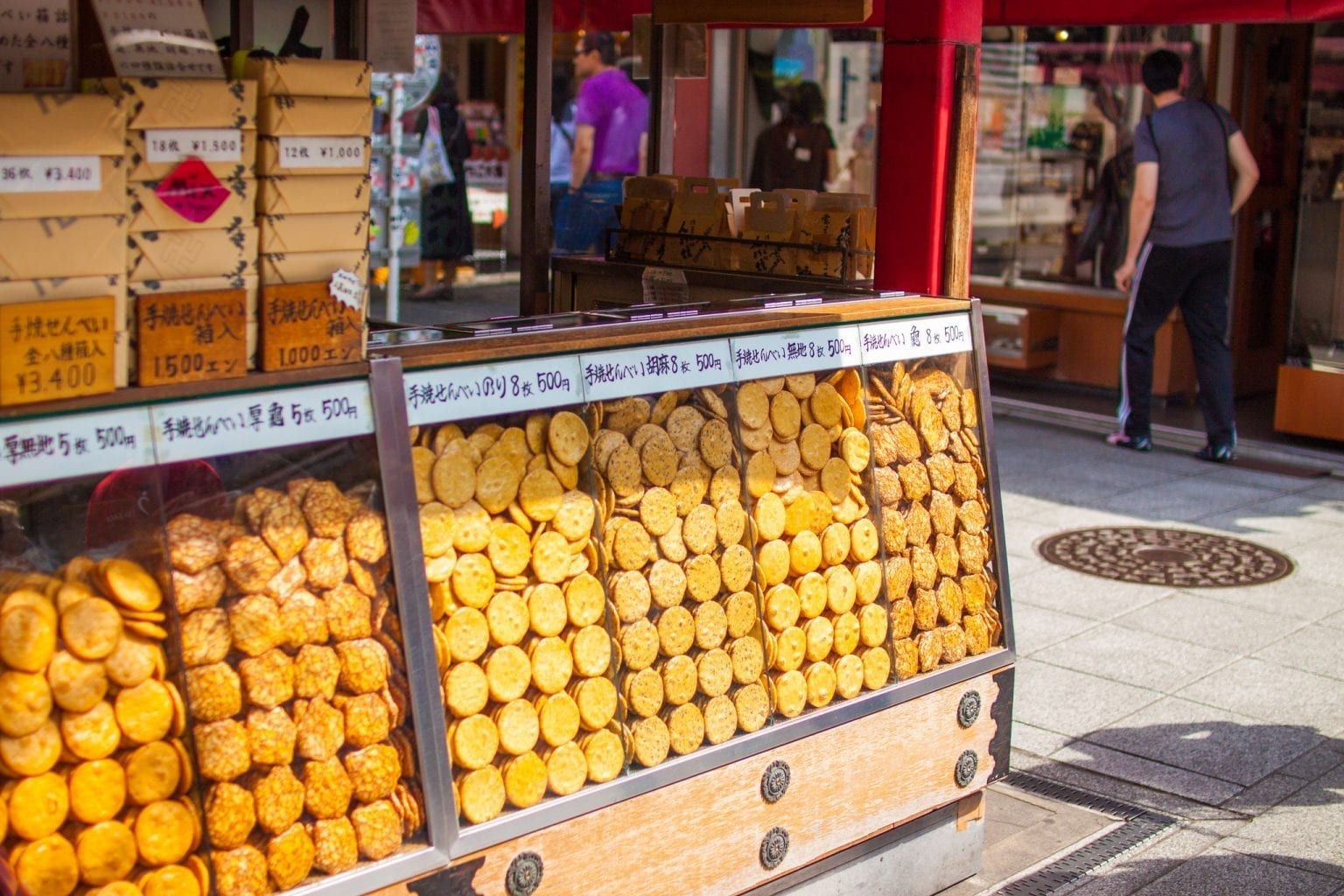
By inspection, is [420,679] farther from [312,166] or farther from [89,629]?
[312,166]

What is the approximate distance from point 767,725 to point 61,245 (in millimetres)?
1906

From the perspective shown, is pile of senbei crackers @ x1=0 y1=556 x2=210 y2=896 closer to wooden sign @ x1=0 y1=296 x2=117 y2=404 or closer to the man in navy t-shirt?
wooden sign @ x1=0 y1=296 x2=117 y2=404

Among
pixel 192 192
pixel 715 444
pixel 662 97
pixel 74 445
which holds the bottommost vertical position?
pixel 715 444

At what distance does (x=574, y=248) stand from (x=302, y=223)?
5243 mm

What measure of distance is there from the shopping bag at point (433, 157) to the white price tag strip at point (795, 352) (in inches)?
379

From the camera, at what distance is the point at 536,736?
3.07 meters

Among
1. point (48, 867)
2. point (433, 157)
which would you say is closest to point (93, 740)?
point (48, 867)

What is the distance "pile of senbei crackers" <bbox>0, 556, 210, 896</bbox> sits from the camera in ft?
7.87

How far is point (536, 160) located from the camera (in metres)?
4.62

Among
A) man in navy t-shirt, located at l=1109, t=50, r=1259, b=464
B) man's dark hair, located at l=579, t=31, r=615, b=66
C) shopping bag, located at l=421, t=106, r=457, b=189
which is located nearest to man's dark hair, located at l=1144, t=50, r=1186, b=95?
man in navy t-shirt, located at l=1109, t=50, r=1259, b=464

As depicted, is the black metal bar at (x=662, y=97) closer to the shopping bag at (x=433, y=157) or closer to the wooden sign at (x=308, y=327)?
the wooden sign at (x=308, y=327)

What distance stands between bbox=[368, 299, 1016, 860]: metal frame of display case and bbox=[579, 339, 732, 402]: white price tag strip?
0.03 meters

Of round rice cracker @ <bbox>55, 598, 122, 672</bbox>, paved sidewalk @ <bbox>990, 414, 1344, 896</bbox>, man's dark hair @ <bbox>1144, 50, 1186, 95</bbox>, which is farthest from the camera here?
man's dark hair @ <bbox>1144, 50, 1186, 95</bbox>

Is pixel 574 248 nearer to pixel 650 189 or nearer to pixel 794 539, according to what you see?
pixel 650 189
